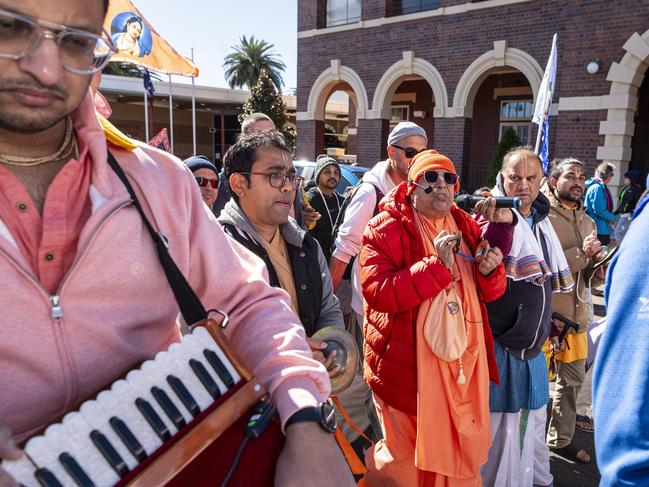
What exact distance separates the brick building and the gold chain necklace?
12.5 meters

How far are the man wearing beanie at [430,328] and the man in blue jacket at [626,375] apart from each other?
Answer: 4.85ft

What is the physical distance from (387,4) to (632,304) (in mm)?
15904

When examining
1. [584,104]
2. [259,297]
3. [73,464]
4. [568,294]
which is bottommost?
[568,294]

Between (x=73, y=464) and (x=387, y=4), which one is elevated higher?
(x=387, y=4)

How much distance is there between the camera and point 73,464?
86 centimetres

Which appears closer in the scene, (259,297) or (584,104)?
(259,297)

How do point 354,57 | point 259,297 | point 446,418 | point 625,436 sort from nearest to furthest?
1. point 625,436
2. point 259,297
3. point 446,418
4. point 354,57

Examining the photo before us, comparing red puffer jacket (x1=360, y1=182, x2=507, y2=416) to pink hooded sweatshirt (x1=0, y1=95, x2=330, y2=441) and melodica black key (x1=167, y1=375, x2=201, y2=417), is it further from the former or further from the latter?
melodica black key (x1=167, y1=375, x2=201, y2=417)

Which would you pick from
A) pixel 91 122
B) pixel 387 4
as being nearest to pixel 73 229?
pixel 91 122

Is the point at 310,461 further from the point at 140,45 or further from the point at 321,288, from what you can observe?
the point at 140,45

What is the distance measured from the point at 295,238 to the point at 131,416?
1.90 meters

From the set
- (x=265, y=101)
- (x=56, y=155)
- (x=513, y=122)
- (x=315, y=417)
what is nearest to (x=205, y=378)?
(x=315, y=417)

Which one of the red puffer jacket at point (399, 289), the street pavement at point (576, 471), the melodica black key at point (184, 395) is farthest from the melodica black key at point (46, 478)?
the street pavement at point (576, 471)

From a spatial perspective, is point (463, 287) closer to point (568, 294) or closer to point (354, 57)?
point (568, 294)
